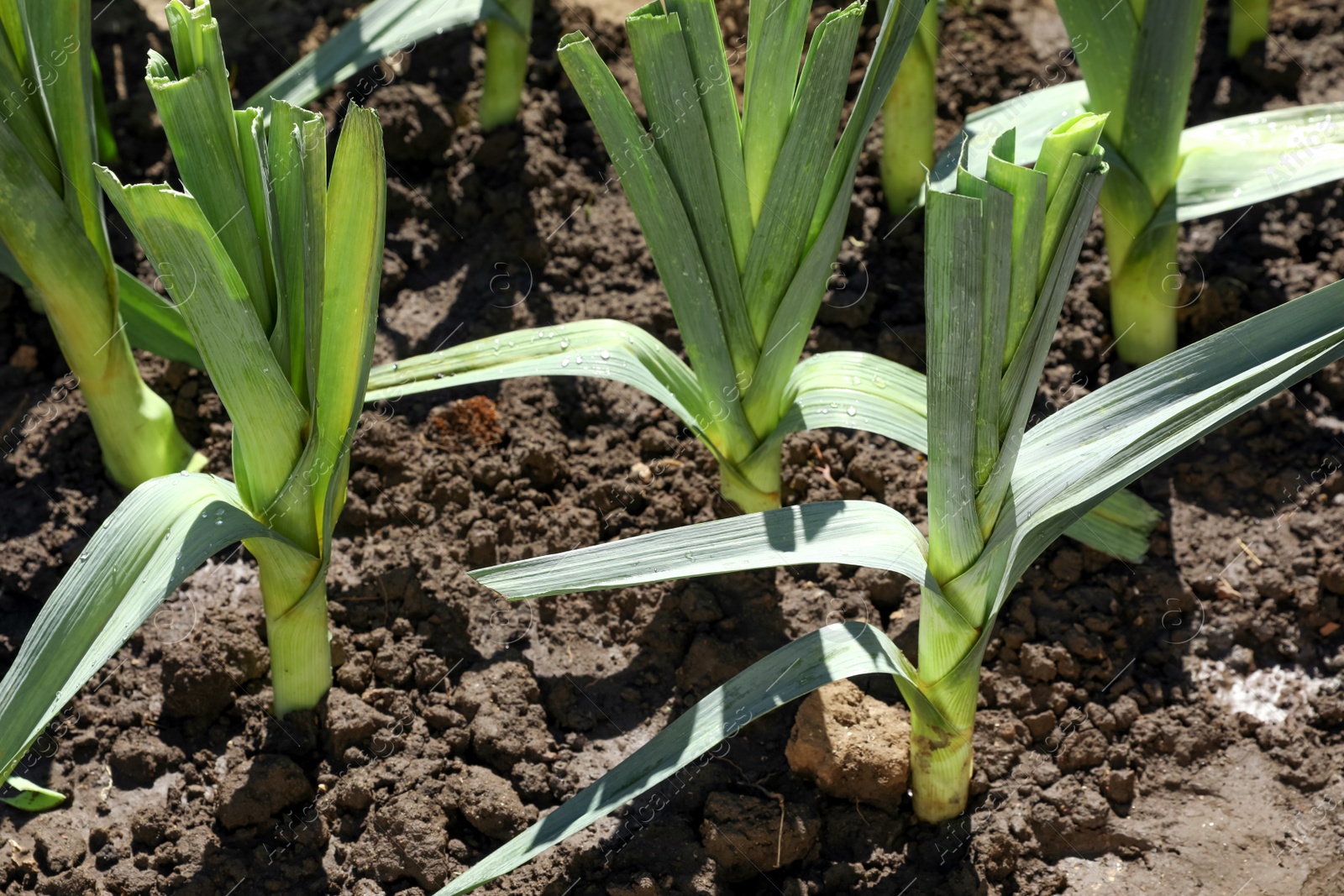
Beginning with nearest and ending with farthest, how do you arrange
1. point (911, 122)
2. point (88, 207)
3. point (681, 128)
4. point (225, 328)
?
point (225, 328) → point (681, 128) → point (88, 207) → point (911, 122)

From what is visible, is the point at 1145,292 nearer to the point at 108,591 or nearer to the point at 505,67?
the point at 505,67

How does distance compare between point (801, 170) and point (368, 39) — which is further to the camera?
point (368, 39)

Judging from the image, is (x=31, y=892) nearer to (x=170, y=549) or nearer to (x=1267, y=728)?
(x=170, y=549)

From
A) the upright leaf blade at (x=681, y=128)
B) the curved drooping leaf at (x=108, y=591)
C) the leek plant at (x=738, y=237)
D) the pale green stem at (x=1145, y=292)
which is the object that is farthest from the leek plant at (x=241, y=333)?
the pale green stem at (x=1145, y=292)

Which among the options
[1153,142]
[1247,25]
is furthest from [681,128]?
[1247,25]

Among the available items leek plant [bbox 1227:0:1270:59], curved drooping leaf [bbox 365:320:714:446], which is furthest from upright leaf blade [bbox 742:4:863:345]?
leek plant [bbox 1227:0:1270:59]

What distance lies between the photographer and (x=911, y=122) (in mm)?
1987

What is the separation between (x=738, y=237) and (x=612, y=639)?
0.56 metres

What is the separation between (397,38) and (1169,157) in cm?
109

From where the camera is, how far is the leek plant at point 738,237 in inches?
51.2

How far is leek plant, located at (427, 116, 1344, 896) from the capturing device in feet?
3.45

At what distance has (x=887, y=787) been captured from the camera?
4.69ft

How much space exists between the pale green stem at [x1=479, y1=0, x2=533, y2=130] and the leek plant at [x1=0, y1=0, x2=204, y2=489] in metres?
0.71

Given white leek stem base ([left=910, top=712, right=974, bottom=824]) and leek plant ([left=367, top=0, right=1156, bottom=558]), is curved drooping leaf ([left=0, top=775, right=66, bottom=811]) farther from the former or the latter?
white leek stem base ([left=910, top=712, right=974, bottom=824])
